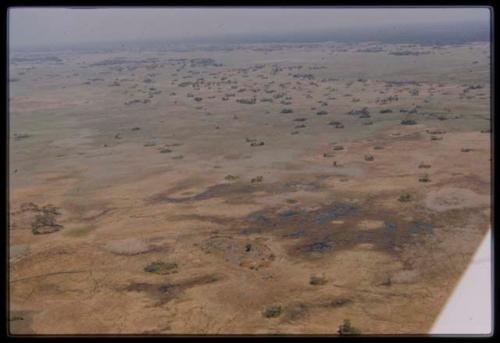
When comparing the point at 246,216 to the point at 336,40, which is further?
the point at 336,40

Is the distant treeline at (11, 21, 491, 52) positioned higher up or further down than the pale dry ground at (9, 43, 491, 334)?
higher up

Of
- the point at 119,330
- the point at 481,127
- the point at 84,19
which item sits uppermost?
the point at 84,19

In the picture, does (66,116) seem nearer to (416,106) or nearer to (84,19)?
(416,106)

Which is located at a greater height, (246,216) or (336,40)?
(336,40)

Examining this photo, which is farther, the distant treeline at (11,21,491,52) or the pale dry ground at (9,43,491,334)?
the distant treeline at (11,21,491,52)

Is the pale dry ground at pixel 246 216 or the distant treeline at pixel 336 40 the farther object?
the distant treeline at pixel 336 40

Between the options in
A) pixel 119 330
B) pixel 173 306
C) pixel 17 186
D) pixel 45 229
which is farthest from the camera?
pixel 17 186

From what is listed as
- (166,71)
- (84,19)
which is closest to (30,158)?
(166,71)

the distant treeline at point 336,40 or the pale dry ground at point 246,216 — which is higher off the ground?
the distant treeline at point 336,40
